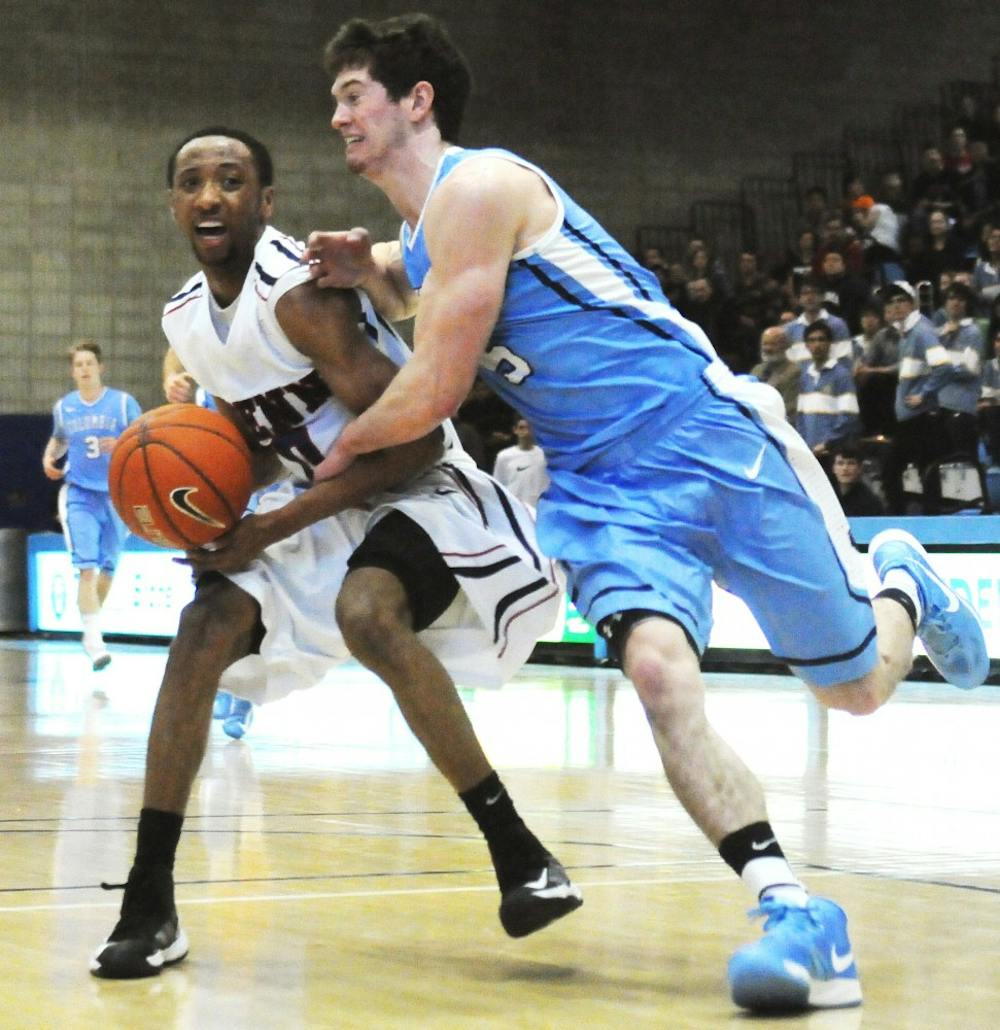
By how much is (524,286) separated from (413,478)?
1.79ft

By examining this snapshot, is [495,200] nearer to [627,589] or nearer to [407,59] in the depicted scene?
[407,59]

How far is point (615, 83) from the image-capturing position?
810 inches

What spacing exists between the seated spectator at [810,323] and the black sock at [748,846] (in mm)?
9646

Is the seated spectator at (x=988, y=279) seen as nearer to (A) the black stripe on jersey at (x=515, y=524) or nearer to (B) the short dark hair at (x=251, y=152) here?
A: (A) the black stripe on jersey at (x=515, y=524)

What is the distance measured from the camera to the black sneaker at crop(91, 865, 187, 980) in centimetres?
339

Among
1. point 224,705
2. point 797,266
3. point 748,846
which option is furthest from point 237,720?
point 797,266

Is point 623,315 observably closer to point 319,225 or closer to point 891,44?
Answer: point 319,225

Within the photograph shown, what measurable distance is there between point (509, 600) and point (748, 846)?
803 mm

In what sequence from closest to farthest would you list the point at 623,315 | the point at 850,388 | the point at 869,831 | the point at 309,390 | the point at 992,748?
the point at 623,315 < the point at 309,390 < the point at 869,831 < the point at 992,748 < the point at 850,388

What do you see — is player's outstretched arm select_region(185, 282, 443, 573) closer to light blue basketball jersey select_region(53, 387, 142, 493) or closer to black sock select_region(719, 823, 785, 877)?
black sock select_region(719, 823, 785, 877)

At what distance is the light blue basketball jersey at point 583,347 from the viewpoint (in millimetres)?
3557

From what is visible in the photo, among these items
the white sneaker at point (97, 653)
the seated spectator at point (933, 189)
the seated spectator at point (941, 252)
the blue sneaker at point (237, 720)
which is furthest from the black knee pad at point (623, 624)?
the seated spectator at point (933, 189)

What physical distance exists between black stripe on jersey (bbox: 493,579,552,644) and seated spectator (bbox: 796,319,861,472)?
887cm

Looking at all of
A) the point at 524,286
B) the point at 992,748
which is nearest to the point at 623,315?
the point at 524,286
